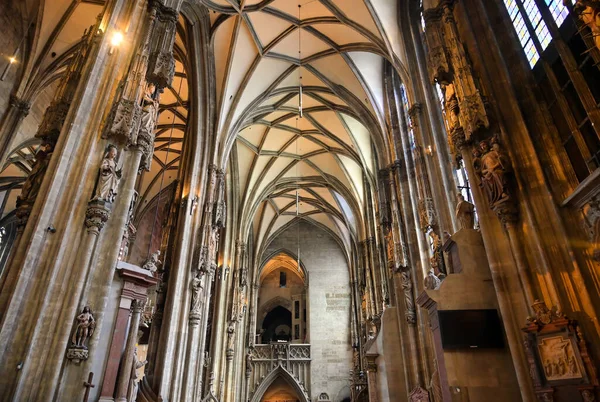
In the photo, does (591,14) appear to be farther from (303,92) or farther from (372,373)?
(303,92)

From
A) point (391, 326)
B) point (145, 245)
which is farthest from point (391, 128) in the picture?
point (145, 245)

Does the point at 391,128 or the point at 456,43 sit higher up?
the point at 391,128

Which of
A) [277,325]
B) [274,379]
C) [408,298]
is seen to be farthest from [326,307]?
[408,298]

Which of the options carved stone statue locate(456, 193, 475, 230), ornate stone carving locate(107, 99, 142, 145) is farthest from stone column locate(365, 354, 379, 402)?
ornate stone carving locate(107, 99, 142, 145)

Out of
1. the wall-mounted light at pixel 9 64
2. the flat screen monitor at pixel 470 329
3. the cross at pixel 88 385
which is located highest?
the wall-mounted light at pixel 9 64

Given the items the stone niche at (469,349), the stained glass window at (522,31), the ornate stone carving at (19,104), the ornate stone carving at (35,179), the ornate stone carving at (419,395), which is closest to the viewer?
the stone niche at (469,349)

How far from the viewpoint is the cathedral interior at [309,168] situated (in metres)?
6.49

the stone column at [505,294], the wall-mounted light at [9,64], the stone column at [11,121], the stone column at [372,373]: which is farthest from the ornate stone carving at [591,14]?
the wall-mounted light at [9,64]

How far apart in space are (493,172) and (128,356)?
25.5ft

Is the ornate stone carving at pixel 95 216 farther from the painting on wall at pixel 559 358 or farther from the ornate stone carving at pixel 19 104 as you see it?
the ornate stone carving at pixel 19 104

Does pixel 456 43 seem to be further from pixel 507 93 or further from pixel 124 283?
pixel 124 283

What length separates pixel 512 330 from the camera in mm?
6402

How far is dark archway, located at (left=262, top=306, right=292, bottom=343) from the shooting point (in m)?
34.6

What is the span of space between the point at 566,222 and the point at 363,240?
18375mm
